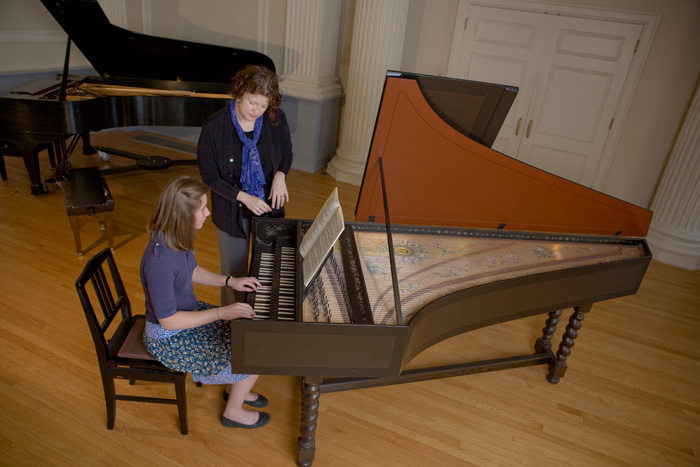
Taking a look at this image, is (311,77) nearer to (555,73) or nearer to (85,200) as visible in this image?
(555,73)

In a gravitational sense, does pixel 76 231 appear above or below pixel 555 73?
below

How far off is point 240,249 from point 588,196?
5.78ft

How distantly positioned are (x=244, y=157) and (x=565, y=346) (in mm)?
1904

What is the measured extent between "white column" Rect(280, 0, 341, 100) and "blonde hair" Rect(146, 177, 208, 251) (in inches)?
133

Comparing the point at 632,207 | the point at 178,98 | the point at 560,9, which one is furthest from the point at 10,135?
the point at 560,9

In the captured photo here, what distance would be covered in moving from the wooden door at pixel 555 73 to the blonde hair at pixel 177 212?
3.77 metres

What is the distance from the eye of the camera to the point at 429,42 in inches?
188

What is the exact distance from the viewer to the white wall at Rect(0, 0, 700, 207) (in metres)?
4.01

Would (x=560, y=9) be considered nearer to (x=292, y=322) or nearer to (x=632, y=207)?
(x=632, y=207)

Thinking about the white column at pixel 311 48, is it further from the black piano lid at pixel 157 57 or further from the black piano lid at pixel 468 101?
the black piano lid at pixel 468 101

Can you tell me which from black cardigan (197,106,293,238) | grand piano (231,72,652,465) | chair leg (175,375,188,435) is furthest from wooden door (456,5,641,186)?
chair leg (175,375,188,435)

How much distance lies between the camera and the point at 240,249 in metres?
2.33

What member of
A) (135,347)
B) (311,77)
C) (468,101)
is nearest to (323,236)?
(135,347)

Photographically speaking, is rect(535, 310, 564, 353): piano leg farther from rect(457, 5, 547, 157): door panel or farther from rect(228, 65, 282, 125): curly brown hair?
rect(457, 5, 547, 157): door panel
